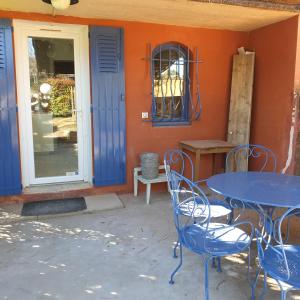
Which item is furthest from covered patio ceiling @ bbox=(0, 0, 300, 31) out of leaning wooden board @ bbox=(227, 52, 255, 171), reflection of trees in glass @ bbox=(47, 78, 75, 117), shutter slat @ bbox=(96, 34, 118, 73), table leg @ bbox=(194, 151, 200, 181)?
table leg @ bbox=(194, 151, 200, 181)

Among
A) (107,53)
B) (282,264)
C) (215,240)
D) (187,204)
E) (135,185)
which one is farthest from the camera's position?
(135,185)

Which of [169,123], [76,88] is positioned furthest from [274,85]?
[76,88]

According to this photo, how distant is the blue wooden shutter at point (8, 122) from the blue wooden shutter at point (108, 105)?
3.17ft

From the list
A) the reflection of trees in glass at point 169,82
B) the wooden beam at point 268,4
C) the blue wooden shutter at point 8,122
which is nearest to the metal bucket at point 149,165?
the reflection of trees in glass at point 169,82

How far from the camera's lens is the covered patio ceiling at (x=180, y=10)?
11.5 ft

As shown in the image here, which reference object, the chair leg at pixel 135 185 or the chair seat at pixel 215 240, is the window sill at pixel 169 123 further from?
the chair seat at pixel 215 240

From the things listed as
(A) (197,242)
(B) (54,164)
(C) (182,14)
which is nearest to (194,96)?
(C) (182,14)

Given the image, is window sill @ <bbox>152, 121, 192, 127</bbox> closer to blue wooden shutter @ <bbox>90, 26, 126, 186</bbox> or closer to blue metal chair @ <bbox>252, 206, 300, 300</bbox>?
blue wooden shutter @ <bbox>90, 26, 126, 186</bbox>

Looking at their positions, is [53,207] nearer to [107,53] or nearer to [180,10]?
[107,53]

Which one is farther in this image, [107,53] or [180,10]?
[107,53]

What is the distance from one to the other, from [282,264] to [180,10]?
9.76 feet

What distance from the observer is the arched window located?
461 centimetres

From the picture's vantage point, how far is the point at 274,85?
439cm

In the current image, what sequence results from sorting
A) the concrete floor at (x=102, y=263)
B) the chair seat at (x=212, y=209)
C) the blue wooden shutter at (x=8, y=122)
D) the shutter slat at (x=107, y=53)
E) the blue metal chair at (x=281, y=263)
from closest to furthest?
the blue metal chair at (x=281, y=263) < the concrete floor at (x=102, y=263) < the chair seat at (x=212, y=209) < the blue wooden shutter at (x=8, y=122) < the shutter slat at (x=107, y=53)
